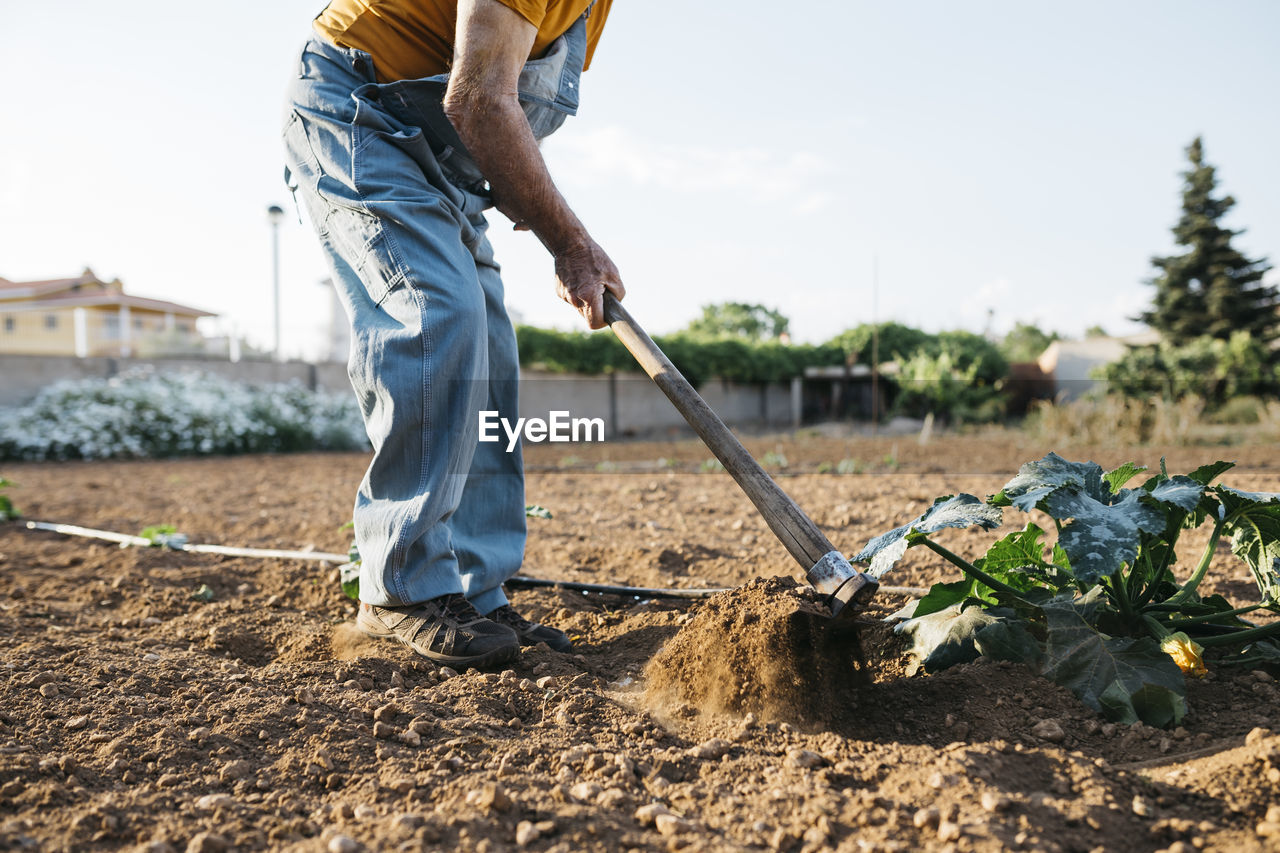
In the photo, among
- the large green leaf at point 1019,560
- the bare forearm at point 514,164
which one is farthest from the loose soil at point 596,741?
the bare forearm at point 514,164

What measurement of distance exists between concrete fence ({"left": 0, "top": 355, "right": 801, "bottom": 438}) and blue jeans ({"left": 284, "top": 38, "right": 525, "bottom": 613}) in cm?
833

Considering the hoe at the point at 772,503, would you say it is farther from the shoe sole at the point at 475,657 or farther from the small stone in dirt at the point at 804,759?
the shoe sole at the point at 475,657

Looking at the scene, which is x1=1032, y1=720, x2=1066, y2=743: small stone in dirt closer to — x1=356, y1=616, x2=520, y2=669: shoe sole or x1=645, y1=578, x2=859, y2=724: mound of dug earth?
x1=645, y1=578, x2=859, y2=724: mound of dug earth

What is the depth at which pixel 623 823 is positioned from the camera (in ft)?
3.67

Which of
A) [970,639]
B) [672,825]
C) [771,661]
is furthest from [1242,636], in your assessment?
[672,825]

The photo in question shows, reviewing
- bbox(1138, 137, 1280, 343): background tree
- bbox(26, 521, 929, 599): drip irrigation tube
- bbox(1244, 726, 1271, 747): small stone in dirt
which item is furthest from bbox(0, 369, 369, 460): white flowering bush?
bbox(1138, 137, 1280, 343): background tree

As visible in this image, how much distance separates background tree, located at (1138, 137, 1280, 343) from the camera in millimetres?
23812

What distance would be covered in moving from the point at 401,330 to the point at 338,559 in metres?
1.26

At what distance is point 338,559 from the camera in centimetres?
278

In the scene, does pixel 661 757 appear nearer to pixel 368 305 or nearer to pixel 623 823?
pixel 623 823

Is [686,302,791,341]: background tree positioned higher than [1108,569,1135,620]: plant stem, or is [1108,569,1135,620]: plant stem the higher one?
[686,302,791,341]: background tree

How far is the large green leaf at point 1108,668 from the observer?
4.38ft

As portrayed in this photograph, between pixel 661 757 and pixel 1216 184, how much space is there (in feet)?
99.8

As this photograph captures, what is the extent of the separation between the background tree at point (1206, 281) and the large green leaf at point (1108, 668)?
26616 millimetres
